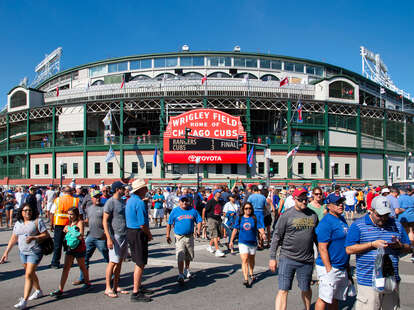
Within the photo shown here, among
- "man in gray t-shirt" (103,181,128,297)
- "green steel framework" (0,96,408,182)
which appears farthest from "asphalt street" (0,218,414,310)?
"green steel framework" (0,96,408,182)

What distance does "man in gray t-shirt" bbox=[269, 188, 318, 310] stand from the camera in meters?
4.74

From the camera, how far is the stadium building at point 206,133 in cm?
3466

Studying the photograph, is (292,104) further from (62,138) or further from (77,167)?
(62,138)

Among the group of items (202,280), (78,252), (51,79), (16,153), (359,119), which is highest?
(51,79)

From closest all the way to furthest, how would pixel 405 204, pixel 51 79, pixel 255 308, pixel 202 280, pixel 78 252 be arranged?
1. pixel 255 308
2. pixel 78 252
3. pixel 202 280
4. pixel 405 204
5. pixel 51 79

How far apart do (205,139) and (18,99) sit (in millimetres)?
26544

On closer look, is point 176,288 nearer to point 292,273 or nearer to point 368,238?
point 292,273

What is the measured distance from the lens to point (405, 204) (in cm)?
920

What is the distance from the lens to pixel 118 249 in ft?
20.4

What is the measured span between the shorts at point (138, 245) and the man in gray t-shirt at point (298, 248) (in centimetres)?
241

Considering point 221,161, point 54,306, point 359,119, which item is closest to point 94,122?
Result: point 221,161

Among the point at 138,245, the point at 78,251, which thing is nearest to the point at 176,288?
the point at 138,245

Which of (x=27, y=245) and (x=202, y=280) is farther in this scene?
(x=202, y=280)

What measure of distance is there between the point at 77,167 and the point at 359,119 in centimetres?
3332
